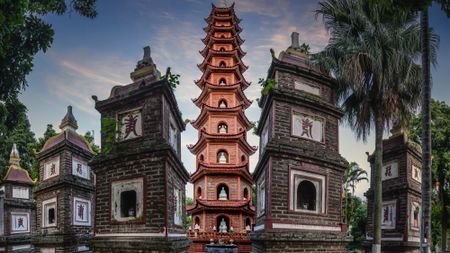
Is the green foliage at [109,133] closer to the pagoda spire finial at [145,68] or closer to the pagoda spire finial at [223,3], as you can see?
the pagoda spire finial at [145,68]

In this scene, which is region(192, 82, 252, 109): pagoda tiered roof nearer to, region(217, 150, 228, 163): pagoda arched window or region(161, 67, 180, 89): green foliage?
region(217, 150, 228, 163): pagoda arched window

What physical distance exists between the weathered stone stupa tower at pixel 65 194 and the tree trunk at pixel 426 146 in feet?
37.6

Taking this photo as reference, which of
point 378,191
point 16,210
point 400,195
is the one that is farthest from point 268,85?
point 16,210

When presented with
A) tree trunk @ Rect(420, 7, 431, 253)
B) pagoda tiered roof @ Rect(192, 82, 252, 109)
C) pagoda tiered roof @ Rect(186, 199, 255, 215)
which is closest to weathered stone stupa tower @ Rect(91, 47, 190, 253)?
tree trunk @ Rect(420, 7, 431, 253)

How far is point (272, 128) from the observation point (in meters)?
10.3

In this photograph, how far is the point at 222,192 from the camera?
27.6 metres

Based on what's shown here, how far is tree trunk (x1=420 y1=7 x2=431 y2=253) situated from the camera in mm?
8734

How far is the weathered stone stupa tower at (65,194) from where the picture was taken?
47.6 feet

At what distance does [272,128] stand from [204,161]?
60.4ft

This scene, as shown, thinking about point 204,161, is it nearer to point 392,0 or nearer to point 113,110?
point 113,110

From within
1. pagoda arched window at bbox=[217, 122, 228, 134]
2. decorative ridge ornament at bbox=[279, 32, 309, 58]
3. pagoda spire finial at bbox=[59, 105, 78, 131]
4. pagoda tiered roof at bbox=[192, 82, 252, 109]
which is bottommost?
pagoda spire finial at bbox=[59, 105, 78, 131]

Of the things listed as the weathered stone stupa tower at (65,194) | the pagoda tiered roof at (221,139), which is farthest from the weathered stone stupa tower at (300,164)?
the pagoda tiered roof at (221,139)

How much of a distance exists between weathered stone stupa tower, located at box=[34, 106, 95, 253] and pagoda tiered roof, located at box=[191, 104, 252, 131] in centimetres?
1350

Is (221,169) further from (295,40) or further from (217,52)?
(295,40)
